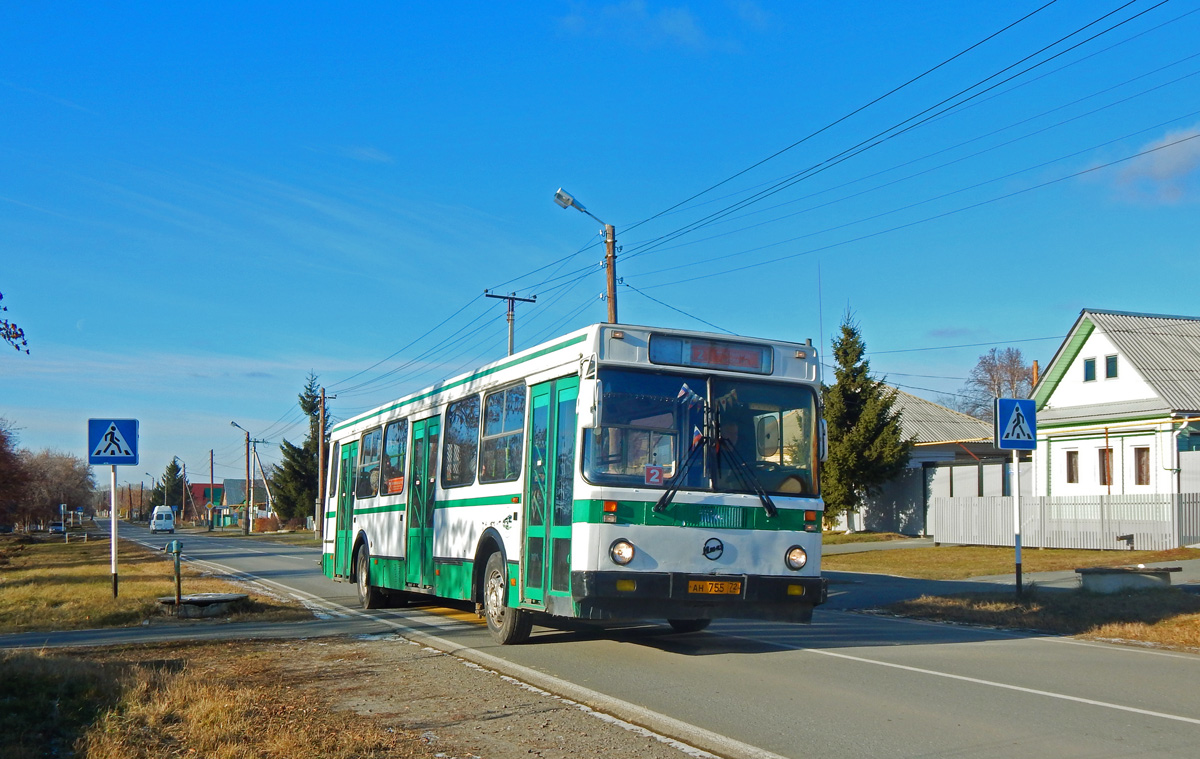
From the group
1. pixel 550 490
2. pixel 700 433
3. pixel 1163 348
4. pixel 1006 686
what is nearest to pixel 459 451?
pixel 550 490

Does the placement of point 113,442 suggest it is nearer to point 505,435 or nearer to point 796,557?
point 505,435

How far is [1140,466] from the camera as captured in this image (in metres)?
35.4

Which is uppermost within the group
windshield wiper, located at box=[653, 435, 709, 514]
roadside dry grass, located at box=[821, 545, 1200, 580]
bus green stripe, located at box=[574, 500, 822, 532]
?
windshield wiper, located at box=[653, 435, 709, 514]

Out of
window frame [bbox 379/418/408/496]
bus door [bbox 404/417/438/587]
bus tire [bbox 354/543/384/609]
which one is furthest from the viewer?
bus tire [bbox 354/543/384/609]

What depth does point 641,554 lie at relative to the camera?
10.2 m

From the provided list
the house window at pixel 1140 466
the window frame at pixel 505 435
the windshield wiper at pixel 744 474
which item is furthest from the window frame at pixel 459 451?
the house window at pixel 1140 466

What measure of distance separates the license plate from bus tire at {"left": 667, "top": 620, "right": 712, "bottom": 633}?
103 inches

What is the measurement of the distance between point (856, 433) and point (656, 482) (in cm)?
3105

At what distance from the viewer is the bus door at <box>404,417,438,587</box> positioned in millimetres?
14742

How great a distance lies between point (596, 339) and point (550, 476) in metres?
1.56

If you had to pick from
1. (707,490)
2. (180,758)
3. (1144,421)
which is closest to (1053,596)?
(707,490)

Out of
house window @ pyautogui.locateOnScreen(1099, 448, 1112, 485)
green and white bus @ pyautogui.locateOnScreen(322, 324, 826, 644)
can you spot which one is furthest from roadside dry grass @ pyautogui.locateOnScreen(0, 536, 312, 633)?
house window @ pyautogui.locateOnScreen(1099, 448, 1112, 485)

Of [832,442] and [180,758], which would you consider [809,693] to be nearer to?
[180,758]

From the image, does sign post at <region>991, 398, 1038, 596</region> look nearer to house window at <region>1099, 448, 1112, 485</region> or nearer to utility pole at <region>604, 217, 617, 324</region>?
utility pole at <region>604, 217, 617, 324</region>
